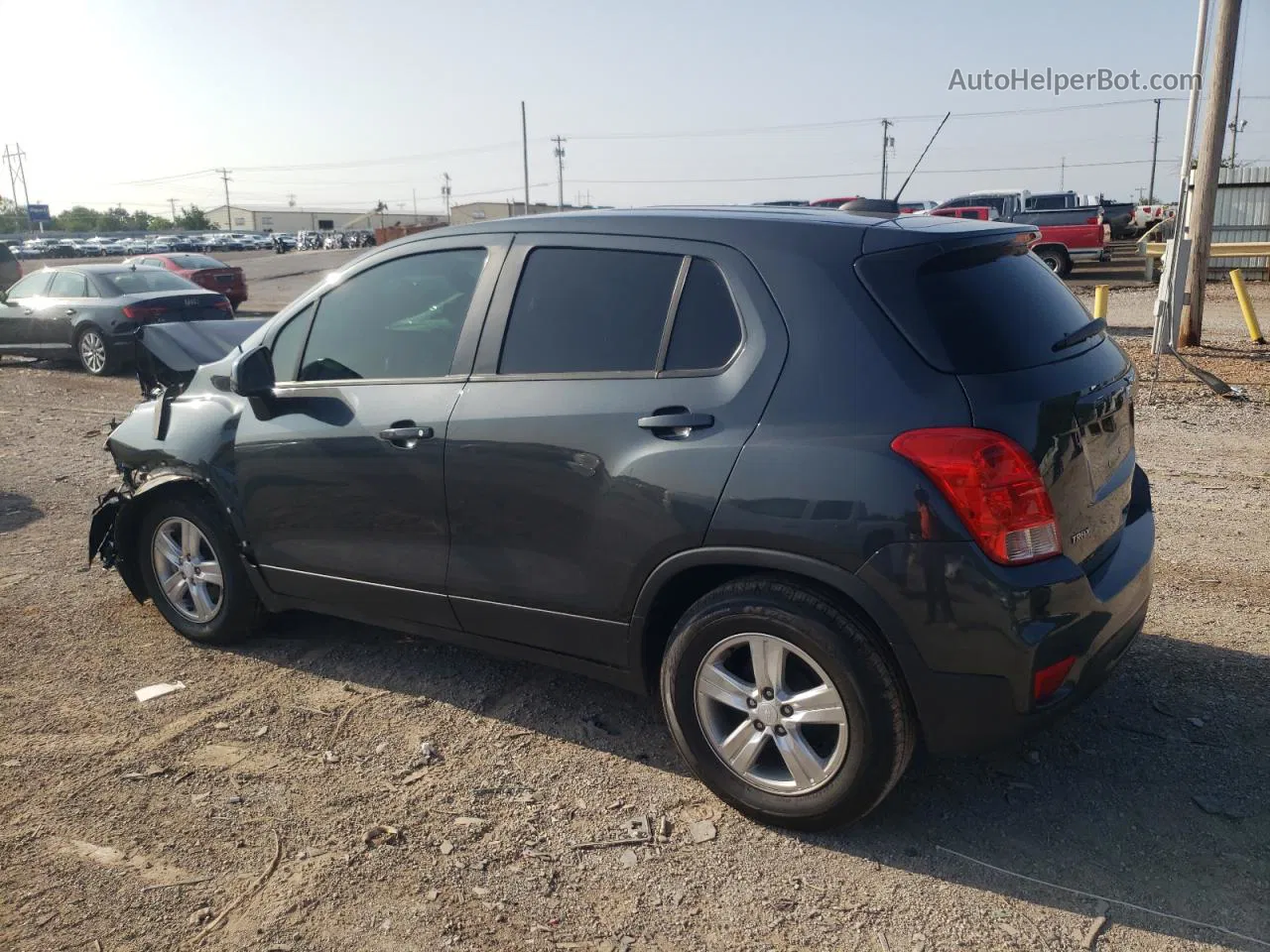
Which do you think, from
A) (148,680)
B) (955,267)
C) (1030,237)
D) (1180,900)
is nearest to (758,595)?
(955,267)

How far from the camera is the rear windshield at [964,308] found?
2.96 m

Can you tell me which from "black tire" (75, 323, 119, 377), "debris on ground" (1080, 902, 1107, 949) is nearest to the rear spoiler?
"debris on ground" (1080, 902, 1107, 949)

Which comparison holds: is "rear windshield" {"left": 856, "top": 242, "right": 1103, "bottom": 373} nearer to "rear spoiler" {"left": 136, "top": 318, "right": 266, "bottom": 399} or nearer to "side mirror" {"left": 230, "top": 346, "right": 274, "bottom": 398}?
"side mirror" {"left": 230, "top": 346, "right": 274, "bottom": 398}

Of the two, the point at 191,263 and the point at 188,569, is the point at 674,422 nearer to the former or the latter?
the point at 188,569

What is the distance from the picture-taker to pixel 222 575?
4.61 meters

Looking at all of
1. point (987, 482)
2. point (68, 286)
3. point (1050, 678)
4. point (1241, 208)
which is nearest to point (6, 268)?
point (68, 286)

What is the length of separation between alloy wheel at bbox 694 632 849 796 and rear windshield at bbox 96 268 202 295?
14.5 metres

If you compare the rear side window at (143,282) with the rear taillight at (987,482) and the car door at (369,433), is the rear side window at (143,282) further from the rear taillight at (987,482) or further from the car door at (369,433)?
the rear taillight at (987,482)

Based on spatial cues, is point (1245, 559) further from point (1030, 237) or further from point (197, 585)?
Answer: point (197, 585)

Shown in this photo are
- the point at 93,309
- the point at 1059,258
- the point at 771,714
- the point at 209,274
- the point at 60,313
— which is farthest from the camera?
the point at 1059,258

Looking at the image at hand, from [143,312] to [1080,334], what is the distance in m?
14.2

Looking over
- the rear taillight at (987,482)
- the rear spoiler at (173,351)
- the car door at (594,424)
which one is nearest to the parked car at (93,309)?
the rear spoiler at (173,351)

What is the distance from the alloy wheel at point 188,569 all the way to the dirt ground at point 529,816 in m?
0.20

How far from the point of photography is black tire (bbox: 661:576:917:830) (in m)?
2.98
